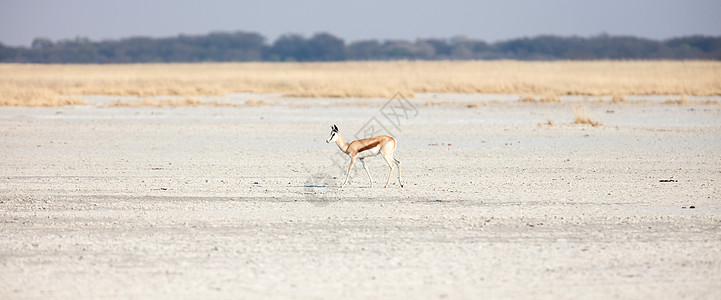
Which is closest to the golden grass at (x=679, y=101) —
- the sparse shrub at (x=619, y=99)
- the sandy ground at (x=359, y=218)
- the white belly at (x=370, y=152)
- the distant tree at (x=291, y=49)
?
the sparse shrub at (x=619, y=99)

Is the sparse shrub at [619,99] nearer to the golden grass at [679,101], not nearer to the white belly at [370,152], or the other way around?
the golden grass at [679,101]

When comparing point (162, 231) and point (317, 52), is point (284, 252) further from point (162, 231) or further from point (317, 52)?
point (317, 52)

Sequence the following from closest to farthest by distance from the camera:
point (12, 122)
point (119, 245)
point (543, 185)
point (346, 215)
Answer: point (119, 245)
point (346, 215)
point (543, 185)
point (12, 122)

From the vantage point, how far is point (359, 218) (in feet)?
31.6

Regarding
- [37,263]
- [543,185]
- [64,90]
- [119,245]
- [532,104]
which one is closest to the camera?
[37,263]

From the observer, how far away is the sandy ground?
695 cm

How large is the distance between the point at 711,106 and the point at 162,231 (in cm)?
2444

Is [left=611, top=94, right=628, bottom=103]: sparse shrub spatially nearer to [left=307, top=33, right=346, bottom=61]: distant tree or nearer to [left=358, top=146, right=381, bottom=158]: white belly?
[left=358, top=146, right=381, bottom=158]: white belly

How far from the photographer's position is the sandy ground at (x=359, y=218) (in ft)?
22.8

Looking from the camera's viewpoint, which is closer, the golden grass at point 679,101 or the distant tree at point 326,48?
the golden grass at point 679,101

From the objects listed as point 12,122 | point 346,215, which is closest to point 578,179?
point 346,215

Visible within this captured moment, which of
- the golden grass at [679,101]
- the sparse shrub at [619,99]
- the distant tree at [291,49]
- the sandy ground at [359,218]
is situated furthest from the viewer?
the distant tree at [291,49]

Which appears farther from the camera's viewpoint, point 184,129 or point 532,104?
point 532,104

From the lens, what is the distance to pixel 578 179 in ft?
42.5
